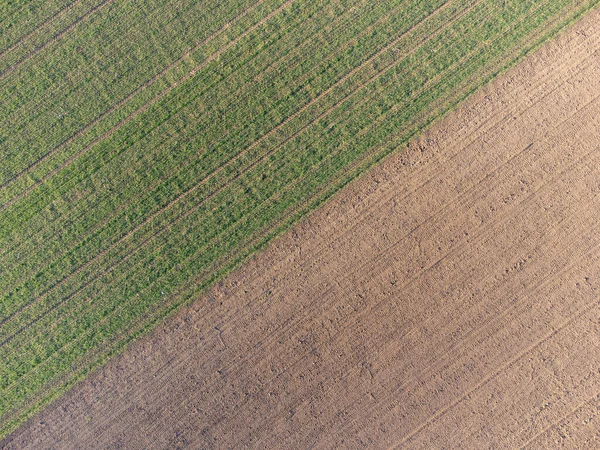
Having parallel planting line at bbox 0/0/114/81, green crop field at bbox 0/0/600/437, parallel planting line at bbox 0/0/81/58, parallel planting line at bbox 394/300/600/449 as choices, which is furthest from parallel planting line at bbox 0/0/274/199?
parallel planting line at bbox 394/300/600/449

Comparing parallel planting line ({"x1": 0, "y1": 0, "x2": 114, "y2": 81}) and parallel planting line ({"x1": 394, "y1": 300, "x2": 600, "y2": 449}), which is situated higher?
parallel planting line ({"x1": 0, "y1": 0, "x2": 114, "y2": 81})

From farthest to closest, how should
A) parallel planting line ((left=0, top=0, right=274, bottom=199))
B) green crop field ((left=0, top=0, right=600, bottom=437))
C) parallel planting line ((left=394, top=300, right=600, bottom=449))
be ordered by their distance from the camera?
parallel planting line ((left=0, top=0, right=274, bottom=199)), green crop field ((left=0, top=0, right=600, bottom=437)), parallel planting line ((left=394, top=300, right=600, bottom=449))

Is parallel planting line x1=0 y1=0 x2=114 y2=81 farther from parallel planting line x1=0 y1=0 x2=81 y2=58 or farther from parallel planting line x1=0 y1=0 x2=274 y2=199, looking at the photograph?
parallel planting line x1=0 y1=0 x2=274 y2=199

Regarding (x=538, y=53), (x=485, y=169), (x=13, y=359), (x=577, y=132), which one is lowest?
(x=577, y=132)

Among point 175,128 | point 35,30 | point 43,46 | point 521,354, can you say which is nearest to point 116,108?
point 175,128

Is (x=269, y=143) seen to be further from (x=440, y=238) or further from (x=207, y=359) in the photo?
(x=207, y=359)

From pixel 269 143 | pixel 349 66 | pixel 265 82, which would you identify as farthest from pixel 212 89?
pixel 349 66

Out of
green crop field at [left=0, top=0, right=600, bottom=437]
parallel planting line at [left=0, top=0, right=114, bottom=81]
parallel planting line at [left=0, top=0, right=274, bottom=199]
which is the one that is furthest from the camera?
parallel planting line at [left=0, top=0, right=114, bottom=81]

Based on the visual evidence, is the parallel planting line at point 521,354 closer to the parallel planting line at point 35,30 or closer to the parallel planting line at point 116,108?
the parallel planting line at point 116,108
